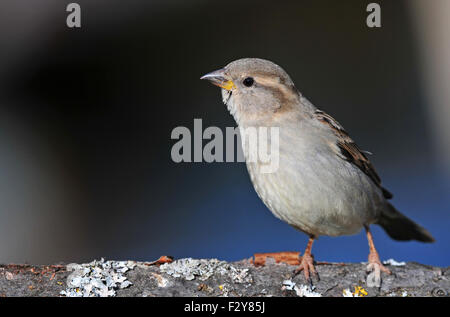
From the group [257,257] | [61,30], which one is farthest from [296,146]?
[61,30]

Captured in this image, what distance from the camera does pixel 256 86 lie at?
326 cm

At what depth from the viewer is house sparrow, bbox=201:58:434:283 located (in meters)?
2.98

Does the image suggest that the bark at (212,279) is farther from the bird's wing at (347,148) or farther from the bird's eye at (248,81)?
the bird's eye at (248,81)

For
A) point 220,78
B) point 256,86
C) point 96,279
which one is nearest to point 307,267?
point 96,279

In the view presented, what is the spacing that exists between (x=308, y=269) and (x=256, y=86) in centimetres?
124

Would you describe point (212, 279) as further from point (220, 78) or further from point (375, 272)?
point (220, 78)

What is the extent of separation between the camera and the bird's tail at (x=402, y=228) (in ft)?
12.5

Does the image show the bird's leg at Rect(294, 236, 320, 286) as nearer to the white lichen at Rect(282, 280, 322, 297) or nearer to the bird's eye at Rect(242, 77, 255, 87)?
the white lichen at Rect(282, 280, 322, 297)

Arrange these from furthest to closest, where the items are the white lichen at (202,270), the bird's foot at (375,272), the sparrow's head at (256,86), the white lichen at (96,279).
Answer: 1. the sparrow's head at (256,86)
2. the bird's foot at (375,272)
3. the white lichen at (202,270)
4. the white lichen at (96,279)

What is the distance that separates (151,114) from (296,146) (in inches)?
71.0

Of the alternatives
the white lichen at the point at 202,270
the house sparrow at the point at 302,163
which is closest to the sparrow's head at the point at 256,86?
the house sparrow at the point at 302,163

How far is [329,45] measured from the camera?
4.22 meters

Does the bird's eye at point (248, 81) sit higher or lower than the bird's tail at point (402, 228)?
higher

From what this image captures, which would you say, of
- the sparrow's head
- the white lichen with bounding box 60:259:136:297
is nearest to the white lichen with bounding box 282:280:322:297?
the white lichen with bounding box 60:259:136:297
